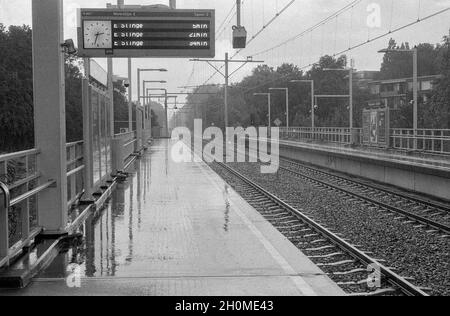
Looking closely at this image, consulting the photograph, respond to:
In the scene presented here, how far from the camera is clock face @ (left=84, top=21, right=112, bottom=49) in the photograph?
581 inches

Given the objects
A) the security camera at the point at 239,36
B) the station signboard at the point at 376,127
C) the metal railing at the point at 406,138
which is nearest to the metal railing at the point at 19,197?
the security camera at the point at 239,36

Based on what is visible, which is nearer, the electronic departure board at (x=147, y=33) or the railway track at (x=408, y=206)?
the railway track at (x=408, y=206)

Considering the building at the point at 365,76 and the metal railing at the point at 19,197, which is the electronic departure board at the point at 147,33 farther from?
the building at the point at 365,76

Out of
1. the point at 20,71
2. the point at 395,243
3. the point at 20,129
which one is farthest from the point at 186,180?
the point at 20,71

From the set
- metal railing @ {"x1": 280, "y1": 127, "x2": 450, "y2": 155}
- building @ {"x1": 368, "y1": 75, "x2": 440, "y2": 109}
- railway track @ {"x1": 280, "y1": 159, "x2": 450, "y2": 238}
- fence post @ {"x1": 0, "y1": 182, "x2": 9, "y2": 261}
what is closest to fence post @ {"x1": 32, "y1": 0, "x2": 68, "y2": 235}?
fence post @ {"x1": 0, "y1": 182, "x2": 9, "y2": 261}

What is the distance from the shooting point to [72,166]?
37.7 ft

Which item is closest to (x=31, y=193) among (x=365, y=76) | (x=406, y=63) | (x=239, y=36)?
(x=239, y=36)

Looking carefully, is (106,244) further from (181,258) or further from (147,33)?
(147,33)

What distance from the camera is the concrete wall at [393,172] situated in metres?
17.1

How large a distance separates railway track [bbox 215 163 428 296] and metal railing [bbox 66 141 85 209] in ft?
11.8

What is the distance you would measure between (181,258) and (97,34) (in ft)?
28.3

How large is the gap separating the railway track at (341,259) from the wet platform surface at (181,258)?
1.10 ft

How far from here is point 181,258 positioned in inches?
300
